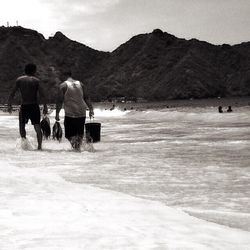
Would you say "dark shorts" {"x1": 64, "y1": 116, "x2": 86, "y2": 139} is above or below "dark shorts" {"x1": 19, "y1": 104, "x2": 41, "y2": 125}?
below

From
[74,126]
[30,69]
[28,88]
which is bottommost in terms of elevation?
[74,126]

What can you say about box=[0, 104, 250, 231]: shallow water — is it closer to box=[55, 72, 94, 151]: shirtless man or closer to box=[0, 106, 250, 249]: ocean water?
box=[0, 106, 250, 249]: ocean water

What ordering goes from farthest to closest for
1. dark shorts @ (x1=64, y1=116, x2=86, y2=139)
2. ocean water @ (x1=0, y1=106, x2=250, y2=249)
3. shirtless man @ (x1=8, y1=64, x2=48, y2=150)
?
shirtless man @ (x1=8, y1=64, x2=48, y2=150)
dark shorts @ (x1=64, y1=116, x2=86, y2=139)
ocean water @ (x1=0, y1=106, x2=250, y2=249)

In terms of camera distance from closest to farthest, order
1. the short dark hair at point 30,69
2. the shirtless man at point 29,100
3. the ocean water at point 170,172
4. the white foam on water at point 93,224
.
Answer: the white foam on water at point 93,224 < the ocean water at point 170,172 < the shirtless man at point 29,100 < the short dark hair at point 30,69

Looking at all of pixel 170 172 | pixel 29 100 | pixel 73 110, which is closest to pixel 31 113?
pixel 29 100

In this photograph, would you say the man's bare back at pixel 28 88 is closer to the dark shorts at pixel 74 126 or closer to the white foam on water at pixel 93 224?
the dark shorts at pixel 74 126

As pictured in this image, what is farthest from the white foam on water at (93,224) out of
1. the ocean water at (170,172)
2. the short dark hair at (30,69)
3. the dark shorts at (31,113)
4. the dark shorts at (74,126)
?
the short dark hair at (30,69)

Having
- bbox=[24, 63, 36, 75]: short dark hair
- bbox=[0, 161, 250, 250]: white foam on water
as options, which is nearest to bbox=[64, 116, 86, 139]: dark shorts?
bbox=[24, 63, 36, 75]: short dark hair

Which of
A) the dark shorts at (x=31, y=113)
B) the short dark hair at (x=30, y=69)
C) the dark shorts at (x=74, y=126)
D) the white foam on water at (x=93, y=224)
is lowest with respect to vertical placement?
the white foam on water at (x=93, y=224)

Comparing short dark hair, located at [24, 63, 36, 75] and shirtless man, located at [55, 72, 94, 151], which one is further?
short dark hair, located at [24, 63, 36, 75]

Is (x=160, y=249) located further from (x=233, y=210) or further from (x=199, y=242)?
(x=233, y=210)

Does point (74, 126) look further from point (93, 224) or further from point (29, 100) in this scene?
point (93, 224)

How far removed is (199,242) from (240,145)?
321 inches

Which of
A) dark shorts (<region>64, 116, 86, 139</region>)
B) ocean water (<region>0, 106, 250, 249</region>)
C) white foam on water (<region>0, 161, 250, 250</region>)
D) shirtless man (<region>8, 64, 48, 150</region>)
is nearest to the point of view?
white foam on water (<region>0, 161, 250, 250</region>)
